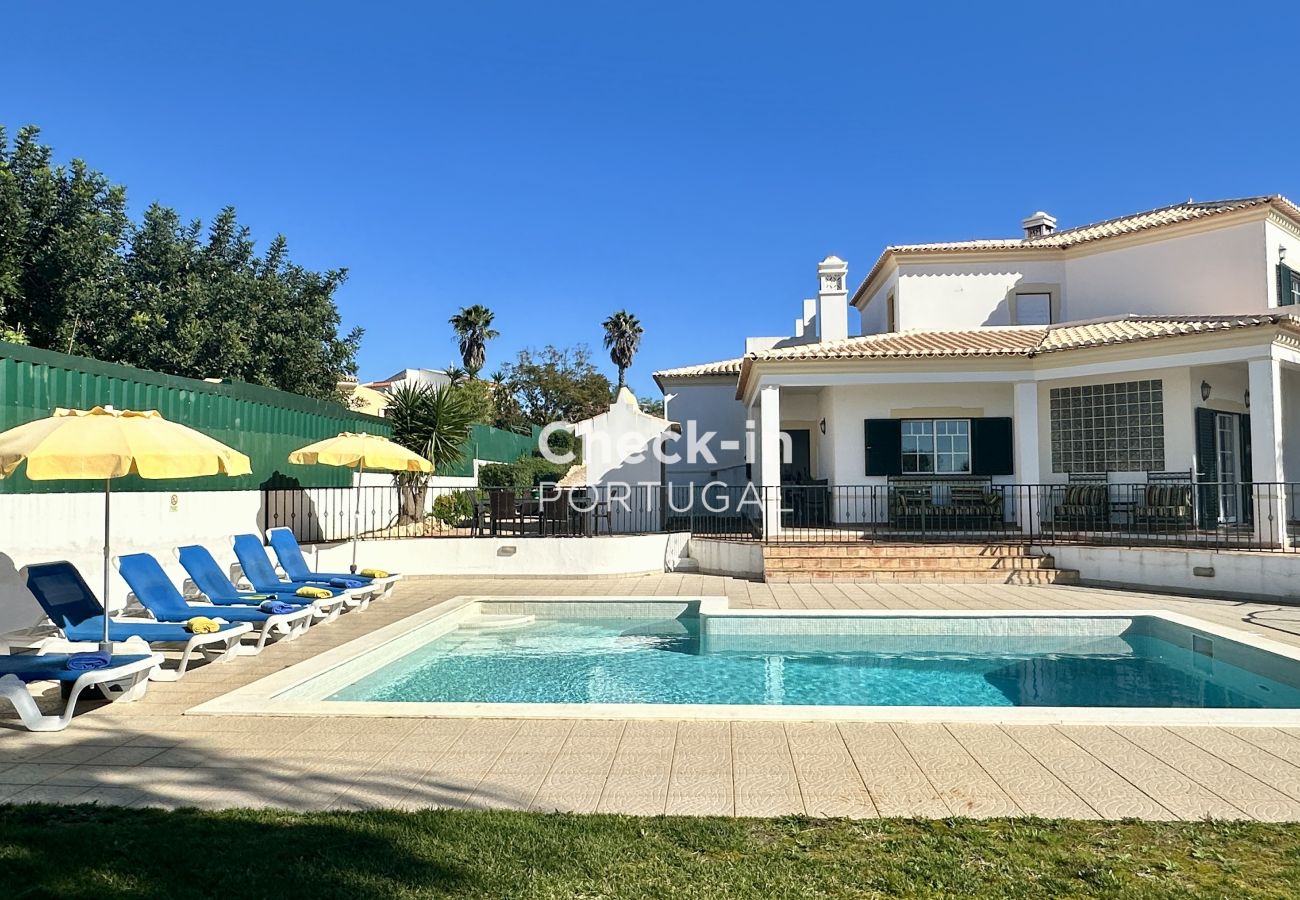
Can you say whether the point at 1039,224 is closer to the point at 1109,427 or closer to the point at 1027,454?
the point at 1109,427

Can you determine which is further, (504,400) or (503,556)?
(504,400)

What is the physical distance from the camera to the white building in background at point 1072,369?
1470cm

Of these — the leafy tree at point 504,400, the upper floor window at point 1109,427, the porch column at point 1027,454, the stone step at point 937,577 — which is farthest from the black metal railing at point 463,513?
the leafy tree at point 504,400

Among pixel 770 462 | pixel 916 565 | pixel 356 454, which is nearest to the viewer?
pixel 356 454

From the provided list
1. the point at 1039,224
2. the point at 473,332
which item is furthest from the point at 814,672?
the point at 473,332

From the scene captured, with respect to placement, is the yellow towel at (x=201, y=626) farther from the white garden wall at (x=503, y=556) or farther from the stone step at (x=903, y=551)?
the stone step at (x=903, y=551)

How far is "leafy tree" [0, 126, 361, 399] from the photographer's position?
72.6ft

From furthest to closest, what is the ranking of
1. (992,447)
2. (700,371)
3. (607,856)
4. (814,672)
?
(700,371)
(992,447)
(814,672)
(607,856)

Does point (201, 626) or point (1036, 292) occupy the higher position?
point (1036, 292)

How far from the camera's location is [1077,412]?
16.6 metres

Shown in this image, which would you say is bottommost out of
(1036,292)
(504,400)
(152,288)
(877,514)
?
(877,514)

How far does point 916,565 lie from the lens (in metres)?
14.0

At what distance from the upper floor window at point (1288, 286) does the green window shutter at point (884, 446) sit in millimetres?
9182

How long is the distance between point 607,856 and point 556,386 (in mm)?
47368
